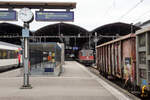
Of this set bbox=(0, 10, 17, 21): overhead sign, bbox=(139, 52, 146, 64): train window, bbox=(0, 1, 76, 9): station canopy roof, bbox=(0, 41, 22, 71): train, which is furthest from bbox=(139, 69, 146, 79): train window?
bbox=(0, 41, 22, 71): train

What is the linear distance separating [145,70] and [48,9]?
27.0 feet

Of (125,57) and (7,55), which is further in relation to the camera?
(7,55)

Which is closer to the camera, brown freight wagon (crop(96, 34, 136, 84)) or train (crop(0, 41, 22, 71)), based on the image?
brown freight wagon (crop(96, 34, 136, 84))

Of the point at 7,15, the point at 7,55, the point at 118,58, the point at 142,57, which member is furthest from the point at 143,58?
the point at 7,55

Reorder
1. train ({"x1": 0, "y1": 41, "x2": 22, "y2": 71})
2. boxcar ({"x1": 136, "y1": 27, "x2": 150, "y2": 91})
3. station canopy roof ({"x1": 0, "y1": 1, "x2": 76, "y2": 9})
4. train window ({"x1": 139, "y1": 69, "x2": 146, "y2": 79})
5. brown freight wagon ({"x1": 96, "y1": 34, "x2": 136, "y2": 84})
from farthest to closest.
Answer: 1. train ({"x1": 0, "y1": 41, "x2": 22, "y2": 71})
2. station canopy roof ({"x1": 0, "y1": 1, "x2": 76, "y2": 9})
3. brown freight wagon ({"x1": 96, "y1": 34, "x2": 136, "y2": 84})
4. train window ({"x1": 139, "y1": 69, "x2": 146, "y2": 79})
5. boxcar ({"x1": 136, "y1": 27, "x2": 150, "y2": 91})

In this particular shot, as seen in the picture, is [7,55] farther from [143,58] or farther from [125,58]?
[143,58]

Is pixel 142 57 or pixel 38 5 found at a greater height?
pixel 38 5

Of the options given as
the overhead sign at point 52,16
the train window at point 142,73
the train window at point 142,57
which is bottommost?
the train window at point 142,73

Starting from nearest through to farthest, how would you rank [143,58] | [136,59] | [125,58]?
[143,58], [136,59], [125,58]

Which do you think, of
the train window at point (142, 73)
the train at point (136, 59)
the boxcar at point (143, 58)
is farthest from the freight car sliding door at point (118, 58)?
the train window at point (142, 73)

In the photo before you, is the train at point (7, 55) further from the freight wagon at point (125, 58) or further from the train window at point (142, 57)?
the train window at point (142, 57)

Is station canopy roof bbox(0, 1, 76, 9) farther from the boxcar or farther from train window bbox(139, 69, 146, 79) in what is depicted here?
train window bbox(139, 69, 146, 79)

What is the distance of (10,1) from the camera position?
45.4 feet

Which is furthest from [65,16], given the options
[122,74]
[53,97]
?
[53,97]
